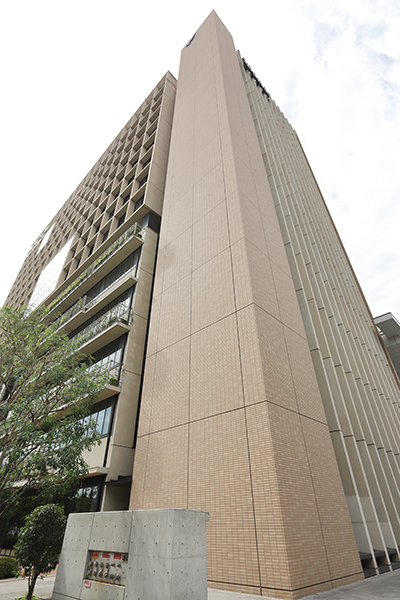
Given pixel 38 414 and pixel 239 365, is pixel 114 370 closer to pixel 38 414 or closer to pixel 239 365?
pixel 38 414

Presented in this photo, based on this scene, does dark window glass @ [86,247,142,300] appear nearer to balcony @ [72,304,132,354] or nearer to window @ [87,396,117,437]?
balcony @ [72,304,132,354]

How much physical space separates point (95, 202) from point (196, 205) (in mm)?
20205

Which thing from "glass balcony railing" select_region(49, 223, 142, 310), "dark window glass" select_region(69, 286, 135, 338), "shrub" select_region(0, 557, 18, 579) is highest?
"glass balcony railing" select_region(49, 223, 142, 310)

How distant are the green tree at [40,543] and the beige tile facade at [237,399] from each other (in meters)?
3.29

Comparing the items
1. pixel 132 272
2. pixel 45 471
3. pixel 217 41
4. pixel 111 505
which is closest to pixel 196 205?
pixel 132 272

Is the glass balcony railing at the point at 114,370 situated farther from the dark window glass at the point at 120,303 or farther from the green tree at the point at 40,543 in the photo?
the green tree at the point at 40,543

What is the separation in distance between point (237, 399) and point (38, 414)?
21.9 feet

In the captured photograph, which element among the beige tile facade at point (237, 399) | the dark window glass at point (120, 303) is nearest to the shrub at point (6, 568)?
the beige tile facade at point (237, 399)

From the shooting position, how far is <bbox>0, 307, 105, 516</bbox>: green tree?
966 cm

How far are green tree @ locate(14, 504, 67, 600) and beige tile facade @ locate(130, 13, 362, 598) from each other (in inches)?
130

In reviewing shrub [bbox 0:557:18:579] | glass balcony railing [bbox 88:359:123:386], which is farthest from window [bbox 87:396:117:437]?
shrub [bbox 0:557:18:579]

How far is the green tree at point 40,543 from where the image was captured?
7.88m

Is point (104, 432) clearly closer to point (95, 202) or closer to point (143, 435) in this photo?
point (143, 435)

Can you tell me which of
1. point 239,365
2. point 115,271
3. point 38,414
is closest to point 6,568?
point 38,414
